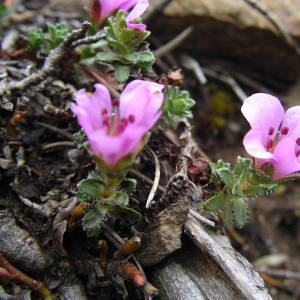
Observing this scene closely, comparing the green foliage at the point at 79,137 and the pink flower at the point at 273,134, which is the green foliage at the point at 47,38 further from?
the pink flower at the point at 273,134

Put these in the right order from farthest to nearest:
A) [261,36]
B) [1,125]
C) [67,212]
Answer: [261,36], [1,125], [67,212]

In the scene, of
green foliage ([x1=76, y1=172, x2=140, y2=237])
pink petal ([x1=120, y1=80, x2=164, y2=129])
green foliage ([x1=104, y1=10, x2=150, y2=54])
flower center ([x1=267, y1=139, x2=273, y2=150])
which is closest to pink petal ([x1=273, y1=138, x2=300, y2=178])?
flower center ([x1=267, y1=139, x2=273, y2=150])

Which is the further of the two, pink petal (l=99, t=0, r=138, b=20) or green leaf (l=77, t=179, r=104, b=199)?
pink petal (l=99, t=0, r=138, b=20)

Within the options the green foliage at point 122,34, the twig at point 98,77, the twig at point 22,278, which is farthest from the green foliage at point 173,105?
the twig at point 22,278

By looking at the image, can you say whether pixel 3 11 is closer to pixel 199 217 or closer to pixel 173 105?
pixel 173 105

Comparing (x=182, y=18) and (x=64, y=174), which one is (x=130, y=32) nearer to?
(x=64, y=174)

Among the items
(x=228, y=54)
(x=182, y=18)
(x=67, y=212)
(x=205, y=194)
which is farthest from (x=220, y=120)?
(x=67, y=212)

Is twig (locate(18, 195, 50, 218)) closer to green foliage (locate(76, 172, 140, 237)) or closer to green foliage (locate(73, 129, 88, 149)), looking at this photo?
green foliage (locate(76, 172, 140, 237))
